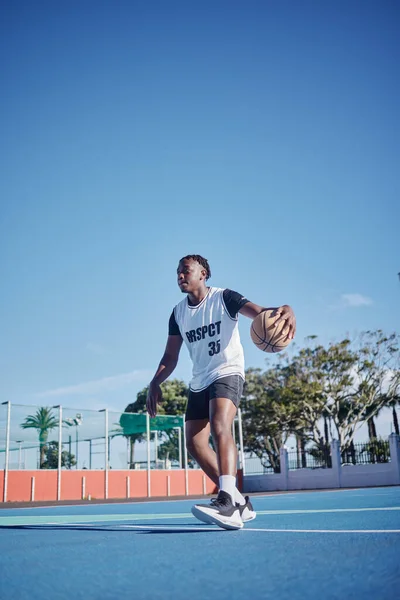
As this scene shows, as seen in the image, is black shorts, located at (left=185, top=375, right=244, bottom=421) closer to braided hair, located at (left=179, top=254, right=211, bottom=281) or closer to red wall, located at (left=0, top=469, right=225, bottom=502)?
braided hair, located at (left=179, top=254, right=211, bottom=281)

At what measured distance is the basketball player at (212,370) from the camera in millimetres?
3402

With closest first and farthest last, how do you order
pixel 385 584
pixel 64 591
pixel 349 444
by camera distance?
1. pixel 385 584
2. pixel 64 591
3. pixel 349 444

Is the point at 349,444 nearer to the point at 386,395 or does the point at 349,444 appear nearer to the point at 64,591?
the point at 386,395

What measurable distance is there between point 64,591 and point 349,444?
32895 mm

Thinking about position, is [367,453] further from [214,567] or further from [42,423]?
[214,567]

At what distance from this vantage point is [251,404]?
36062 mm

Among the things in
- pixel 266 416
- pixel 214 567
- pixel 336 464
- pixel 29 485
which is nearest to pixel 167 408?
pixel 266 416

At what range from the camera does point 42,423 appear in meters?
22.4

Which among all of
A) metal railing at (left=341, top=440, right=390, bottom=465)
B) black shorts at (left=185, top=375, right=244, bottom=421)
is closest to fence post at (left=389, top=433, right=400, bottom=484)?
metal railing at (left=341, top=440, right=390, bottom=465)

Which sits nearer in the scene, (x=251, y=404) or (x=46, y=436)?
(x=46, y=436)

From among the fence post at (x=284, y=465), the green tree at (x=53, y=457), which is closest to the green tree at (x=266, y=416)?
the fence post at (x=284, y=465)

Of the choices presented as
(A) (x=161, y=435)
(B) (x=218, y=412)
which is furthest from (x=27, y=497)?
(B) (x=218, y=412)

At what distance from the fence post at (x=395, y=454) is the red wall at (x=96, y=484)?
9.79 meters

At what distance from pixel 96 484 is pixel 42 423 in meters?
4.69
